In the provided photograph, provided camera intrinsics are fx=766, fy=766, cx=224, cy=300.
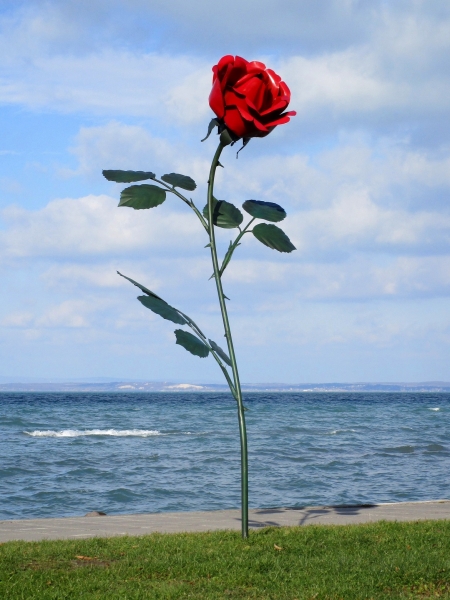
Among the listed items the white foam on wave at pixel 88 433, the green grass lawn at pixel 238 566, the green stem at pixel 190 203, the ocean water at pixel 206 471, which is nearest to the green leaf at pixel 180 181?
the green stem at pixel 190 203

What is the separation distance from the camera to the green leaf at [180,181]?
21.0 ft

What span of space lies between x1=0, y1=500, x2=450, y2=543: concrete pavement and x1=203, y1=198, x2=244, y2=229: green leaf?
2.92m

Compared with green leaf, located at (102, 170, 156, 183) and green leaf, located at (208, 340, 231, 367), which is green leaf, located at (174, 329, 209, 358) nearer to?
green leaf, located at (208, 340, 231, 367)

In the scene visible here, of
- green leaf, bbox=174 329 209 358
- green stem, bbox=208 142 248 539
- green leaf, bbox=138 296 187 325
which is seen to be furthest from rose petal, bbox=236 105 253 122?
green leaf, bbox=174 329 209 358

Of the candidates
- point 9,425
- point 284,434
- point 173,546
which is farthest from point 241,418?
point 9,425

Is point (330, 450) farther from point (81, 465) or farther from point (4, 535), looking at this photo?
point (4, 535)

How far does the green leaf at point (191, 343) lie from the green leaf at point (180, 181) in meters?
1.22

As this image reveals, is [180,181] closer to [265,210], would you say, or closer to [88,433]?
[265,210]

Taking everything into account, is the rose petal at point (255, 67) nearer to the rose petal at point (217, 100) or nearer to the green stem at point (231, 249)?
the rose petal at point (217, 100)

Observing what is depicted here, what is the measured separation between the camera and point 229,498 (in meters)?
12.7

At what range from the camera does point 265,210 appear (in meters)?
6.39

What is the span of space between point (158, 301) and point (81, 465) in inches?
482

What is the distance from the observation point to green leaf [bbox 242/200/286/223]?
20.9ft

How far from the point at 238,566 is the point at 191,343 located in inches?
70.7
